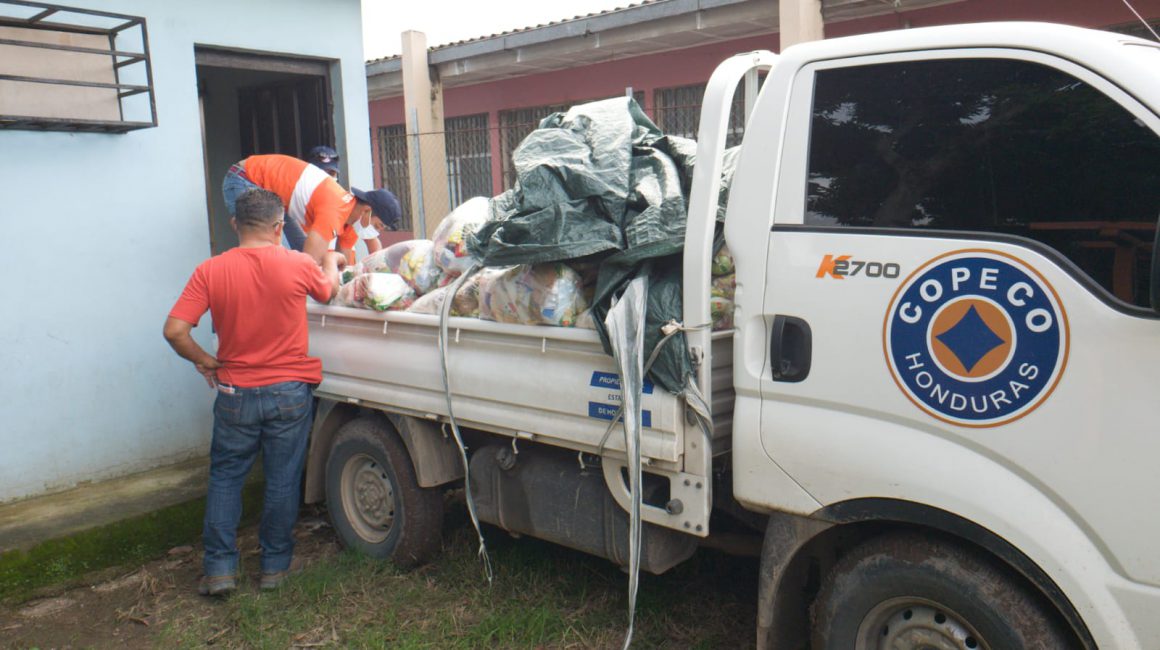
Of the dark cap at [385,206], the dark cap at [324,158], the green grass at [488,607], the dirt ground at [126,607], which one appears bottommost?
the dirt ground at [126,607]

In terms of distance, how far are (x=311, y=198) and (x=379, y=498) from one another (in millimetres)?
1825

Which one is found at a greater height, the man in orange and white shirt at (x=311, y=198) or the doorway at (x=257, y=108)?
the doorway at (x=257, y=108)

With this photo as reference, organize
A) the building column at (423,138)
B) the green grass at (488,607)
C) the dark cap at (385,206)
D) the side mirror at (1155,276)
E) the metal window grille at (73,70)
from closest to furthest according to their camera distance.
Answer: the side mirror at (1155,276) → the green grass at (488,607) → the metal window grille at (73,70) → the dark cap at (385,206) → the building column at (423,138)

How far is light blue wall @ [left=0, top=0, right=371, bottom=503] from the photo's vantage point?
5.00m

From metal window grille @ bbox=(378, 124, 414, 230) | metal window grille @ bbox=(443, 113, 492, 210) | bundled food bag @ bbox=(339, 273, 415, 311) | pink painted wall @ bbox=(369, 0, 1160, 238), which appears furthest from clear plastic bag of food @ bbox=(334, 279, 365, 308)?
metal window grille @ bbox=(378, 124, 414, 230)

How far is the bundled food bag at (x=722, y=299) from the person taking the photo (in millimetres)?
3160

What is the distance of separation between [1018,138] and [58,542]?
454cm

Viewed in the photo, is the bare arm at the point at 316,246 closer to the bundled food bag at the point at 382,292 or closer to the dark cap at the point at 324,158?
the bundled food bag at the point at 382,292

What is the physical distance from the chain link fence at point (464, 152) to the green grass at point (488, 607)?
523 cm

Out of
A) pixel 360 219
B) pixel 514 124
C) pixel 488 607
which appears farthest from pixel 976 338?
pixel 514 124

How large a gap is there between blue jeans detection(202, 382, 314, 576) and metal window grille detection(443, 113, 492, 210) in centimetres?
851

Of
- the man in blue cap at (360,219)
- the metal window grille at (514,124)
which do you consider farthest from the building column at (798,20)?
the man in blue cap at (360,219)

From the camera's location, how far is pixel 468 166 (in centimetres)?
1312

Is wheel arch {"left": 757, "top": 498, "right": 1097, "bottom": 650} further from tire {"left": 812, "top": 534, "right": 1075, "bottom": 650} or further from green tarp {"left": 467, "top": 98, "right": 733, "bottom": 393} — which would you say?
green tarp {"left": 467, "top": 98, "right": 733, "bottom": 393}
